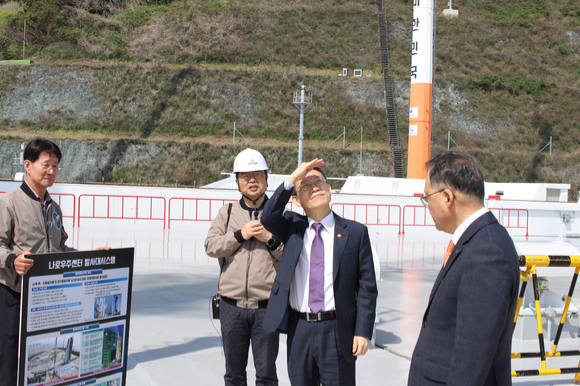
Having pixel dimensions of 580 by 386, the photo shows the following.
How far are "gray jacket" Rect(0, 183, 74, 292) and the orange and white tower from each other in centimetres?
2402

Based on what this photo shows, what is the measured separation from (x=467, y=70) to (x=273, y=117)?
2064 cm

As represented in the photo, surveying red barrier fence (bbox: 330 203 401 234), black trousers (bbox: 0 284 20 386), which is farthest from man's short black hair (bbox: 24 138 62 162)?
red barrier fence (bbox: 330 203 401 234)

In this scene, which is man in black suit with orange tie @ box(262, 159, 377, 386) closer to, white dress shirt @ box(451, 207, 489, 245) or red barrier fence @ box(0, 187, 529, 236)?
white dress shirt @ box(451, 207, 489, 245)

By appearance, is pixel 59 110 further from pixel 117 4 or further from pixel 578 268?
pixel 578 268

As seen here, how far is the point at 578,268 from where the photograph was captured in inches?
183

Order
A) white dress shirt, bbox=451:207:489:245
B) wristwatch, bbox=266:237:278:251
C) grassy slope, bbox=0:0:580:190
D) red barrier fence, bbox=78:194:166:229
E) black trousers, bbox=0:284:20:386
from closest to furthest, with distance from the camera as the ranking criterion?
white dress shirt, bbox=451:207:489:245 → black trousers, bbox=0:284:20:386 → wristwatch, bbox=266:237:278:251 → red barrier fence, bbox=78:194:166:229 → grassy slope, bbox=0:0:580:190

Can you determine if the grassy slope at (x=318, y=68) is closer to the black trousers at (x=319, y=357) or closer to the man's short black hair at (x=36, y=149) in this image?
the man's short black hair at (x=36, y=149)

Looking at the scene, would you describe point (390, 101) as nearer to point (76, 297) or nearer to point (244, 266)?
point (244, 266)

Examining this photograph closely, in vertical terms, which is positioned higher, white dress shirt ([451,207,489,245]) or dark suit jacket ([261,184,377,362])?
white dress shirt ([451,207,489,245])

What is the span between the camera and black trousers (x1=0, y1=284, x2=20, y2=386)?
323 centimetres

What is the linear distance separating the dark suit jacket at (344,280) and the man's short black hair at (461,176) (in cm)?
90

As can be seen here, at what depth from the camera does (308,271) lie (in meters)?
3.02

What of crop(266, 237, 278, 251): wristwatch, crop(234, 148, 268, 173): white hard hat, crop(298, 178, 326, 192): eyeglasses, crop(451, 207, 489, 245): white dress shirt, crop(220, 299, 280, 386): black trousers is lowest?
crop(220, 299, 280, 386): black trousers

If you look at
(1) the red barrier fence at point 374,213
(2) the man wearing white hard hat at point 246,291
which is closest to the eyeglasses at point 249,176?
(2) the man wearing white hard hat at point 246,291
